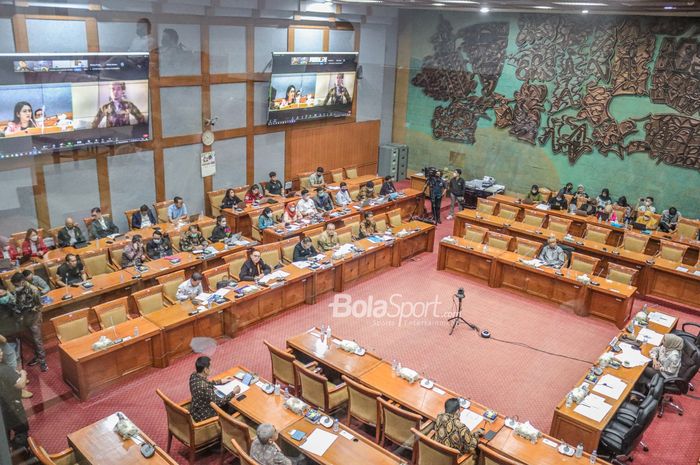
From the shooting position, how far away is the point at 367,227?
402 inches

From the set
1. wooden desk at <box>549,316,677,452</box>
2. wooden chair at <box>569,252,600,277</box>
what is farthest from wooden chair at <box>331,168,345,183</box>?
wooden desk at <box>549,316,677,452</box>

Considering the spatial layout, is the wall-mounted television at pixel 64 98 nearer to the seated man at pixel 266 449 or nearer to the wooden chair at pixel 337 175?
the seated man at pixel 266 449

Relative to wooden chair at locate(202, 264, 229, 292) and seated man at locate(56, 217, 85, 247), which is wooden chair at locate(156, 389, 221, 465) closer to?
seated man at locate(56, 217, 85, 247)

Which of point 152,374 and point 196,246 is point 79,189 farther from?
point 196,246

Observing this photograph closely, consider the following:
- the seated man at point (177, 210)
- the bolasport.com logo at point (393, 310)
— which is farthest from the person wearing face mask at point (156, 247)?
the bolasport.com logo at point (393, 310)

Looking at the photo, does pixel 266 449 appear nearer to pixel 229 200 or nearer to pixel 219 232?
pixel 219 232

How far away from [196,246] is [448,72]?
5899mm

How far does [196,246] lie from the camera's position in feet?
29.5

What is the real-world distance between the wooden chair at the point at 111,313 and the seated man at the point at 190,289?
2.27 ft

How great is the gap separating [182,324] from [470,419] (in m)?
3.69

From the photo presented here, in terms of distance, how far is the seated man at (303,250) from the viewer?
8930 mm

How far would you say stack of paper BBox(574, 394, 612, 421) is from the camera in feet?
18.0

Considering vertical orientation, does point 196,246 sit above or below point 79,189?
below

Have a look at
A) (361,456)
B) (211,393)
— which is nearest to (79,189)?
Result: (211,393)
